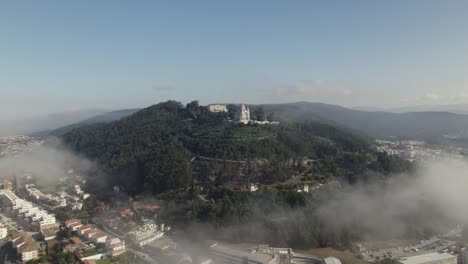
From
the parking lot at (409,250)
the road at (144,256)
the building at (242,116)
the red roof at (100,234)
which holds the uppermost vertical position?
the building at (242,116)

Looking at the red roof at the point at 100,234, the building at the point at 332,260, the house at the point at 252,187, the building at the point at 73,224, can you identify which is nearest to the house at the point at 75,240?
the red roof at the point at 100,234

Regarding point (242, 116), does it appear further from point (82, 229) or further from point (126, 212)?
point (82, 229)

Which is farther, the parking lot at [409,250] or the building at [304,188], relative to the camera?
the building at [304,188]

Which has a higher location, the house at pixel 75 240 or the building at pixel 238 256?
the building at pixel 238 256

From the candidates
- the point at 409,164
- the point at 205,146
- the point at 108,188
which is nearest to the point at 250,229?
the point at 205,146

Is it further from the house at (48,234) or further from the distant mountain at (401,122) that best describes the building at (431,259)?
the distant mountain at (401,122)

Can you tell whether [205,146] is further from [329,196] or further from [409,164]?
[409,164]

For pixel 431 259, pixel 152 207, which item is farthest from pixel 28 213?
pixel 431 259
